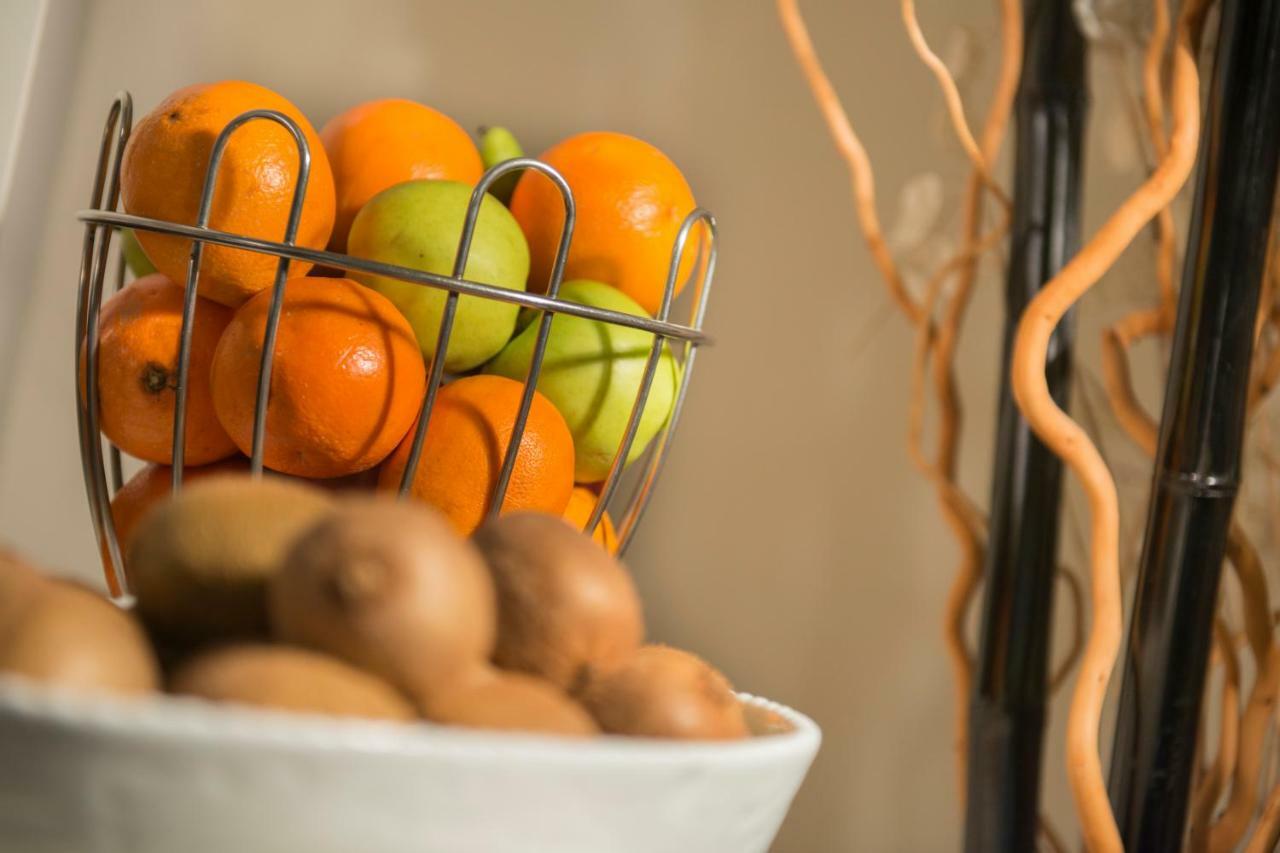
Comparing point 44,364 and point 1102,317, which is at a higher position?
point 1102,317

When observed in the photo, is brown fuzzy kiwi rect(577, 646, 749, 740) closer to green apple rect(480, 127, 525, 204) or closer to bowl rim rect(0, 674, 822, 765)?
bowl rim rect(0, 674, 822, 765)

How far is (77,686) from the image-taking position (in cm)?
20

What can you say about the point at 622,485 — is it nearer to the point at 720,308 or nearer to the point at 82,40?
the point at 720,308

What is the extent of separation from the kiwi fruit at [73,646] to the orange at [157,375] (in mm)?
232

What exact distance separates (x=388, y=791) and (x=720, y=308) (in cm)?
69

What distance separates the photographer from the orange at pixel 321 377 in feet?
1.30

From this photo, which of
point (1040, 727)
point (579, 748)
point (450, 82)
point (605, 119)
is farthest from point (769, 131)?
point (579, 748)

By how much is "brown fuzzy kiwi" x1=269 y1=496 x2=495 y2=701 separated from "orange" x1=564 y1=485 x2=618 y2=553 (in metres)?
0.25

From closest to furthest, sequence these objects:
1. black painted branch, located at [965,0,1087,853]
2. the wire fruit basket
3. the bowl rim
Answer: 1. the bowl rim
2. the wire fruit basket
3. black painted branch, located at [965,0,1087,853]

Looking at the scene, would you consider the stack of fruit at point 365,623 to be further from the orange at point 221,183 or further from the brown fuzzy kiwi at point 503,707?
the orange at point 221,183

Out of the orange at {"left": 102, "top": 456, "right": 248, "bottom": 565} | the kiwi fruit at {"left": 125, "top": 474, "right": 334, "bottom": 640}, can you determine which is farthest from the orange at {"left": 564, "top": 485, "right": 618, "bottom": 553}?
the kiwi fruit at {"left": 125, "top": 474, "right": 334, "bottom": 640}

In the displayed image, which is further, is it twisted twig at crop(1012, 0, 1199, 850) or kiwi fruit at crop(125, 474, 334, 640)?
twisted twig at crop(1012, 0, 1199, 850)

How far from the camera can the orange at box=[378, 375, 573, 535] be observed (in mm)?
423

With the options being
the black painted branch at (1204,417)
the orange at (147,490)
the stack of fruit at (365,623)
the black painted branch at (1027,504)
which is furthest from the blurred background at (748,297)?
the stack of fruit at (365,623)
